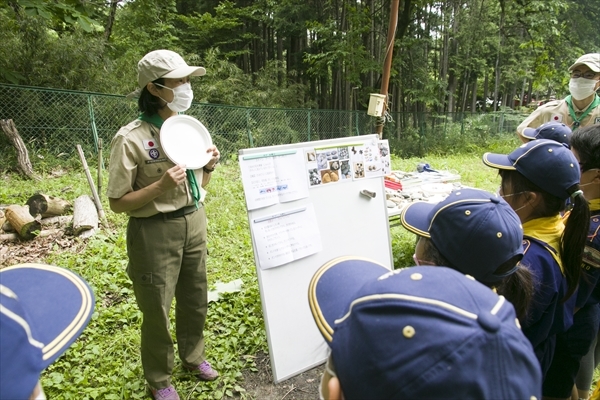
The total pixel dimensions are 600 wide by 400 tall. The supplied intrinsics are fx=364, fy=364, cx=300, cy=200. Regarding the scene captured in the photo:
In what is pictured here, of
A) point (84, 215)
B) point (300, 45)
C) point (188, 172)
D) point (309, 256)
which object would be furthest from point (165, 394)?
point (300, 45)

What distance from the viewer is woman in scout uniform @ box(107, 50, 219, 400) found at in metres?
1.91

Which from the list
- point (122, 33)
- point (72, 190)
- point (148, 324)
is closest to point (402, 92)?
point (122, 33)

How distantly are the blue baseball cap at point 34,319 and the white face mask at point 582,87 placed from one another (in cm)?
400

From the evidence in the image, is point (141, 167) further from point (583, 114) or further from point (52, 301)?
point (583, 114)

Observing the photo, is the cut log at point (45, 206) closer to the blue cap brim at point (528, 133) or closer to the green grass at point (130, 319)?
the green grass at point (130, 319)

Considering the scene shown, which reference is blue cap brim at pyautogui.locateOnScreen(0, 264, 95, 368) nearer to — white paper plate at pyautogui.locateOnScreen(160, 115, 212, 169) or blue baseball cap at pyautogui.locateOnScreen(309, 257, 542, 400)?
blue baseball cap at pyautogui.locateOnScreen(309, 257, 542, 400)

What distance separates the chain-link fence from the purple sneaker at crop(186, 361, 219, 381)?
14.8 ft

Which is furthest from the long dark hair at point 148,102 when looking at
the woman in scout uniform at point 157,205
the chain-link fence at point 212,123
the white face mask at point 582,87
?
the chain-link fence at point 212,123

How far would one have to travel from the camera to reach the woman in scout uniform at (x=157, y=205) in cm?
191

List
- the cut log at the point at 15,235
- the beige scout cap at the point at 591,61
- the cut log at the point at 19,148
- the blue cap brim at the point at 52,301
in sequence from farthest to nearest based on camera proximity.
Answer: the cut log at the point at 19,148 → the cut log at the point at 15,235 → the beige scout cap at the point at 591,61 → the blue cap brim at the point at 52,301

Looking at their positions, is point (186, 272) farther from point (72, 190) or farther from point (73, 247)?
point (72, 190)

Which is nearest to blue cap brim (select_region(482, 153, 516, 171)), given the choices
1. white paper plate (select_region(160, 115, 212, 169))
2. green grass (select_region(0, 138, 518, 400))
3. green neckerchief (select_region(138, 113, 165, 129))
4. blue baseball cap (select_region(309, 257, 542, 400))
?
blue baseball cap (select_region(309, 257, 542, 400))

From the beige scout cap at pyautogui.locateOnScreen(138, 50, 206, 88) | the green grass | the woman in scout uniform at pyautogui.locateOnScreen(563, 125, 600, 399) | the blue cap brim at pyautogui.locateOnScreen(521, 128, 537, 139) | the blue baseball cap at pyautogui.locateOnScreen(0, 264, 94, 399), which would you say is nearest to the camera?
the blue baseball cap at pyautogui.locateOnScreen(0, 264, 94, 399)

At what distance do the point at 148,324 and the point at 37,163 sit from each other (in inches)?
267
